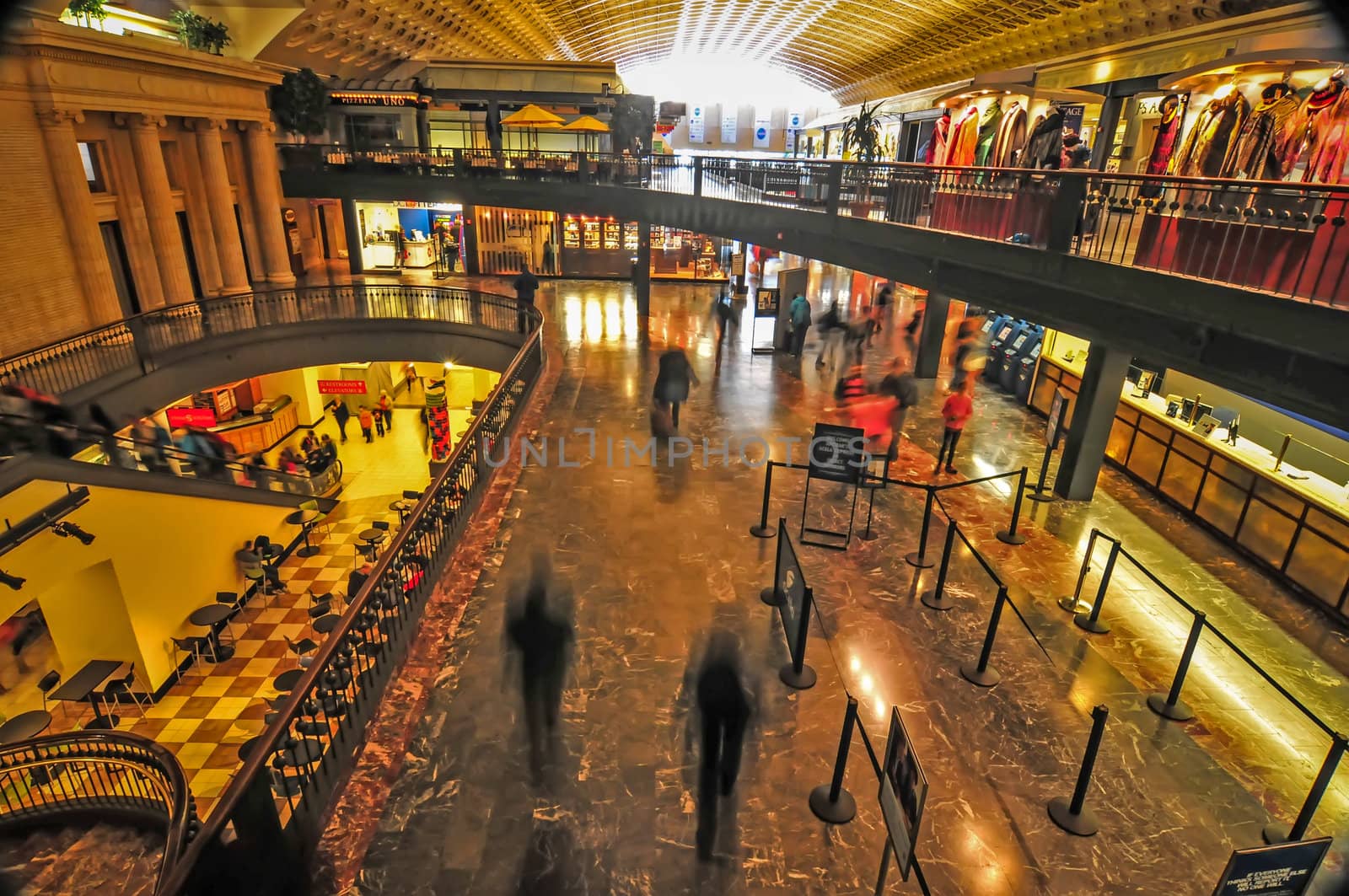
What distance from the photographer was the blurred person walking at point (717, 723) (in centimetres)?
487

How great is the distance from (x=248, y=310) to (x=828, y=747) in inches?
764

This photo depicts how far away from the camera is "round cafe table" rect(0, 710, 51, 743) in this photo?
10445mm

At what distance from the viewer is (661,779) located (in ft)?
16.7

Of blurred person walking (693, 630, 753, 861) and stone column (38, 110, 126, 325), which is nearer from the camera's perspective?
blurred person walking (693, 630, 753, 861)

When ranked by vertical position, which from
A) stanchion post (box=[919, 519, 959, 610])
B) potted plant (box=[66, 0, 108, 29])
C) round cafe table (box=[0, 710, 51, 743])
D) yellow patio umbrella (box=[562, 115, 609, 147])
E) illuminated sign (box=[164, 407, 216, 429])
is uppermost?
potted plant (box=[66, 0, 108, 29])

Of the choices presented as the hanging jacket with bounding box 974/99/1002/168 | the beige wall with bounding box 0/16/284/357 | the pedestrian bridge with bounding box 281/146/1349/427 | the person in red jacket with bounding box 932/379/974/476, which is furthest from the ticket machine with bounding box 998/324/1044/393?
the beige wall with bounding box 0/16/284/357

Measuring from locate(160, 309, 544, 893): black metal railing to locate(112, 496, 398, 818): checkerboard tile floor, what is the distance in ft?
19.0

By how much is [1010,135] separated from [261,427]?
20904mm

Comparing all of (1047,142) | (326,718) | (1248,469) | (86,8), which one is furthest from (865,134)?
(326,718)

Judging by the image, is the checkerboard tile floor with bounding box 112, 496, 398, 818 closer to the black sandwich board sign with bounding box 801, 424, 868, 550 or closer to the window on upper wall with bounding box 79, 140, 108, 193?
the black sandwich board sign with bounding box 801, 424, 868, 550

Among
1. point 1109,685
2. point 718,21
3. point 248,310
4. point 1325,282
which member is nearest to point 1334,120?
point 1325,282

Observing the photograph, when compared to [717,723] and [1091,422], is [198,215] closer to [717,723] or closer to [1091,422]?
[717,723]

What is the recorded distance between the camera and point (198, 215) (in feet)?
63.8

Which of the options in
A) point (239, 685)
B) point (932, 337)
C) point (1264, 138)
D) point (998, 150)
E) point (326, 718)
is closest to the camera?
point (326, 718)
